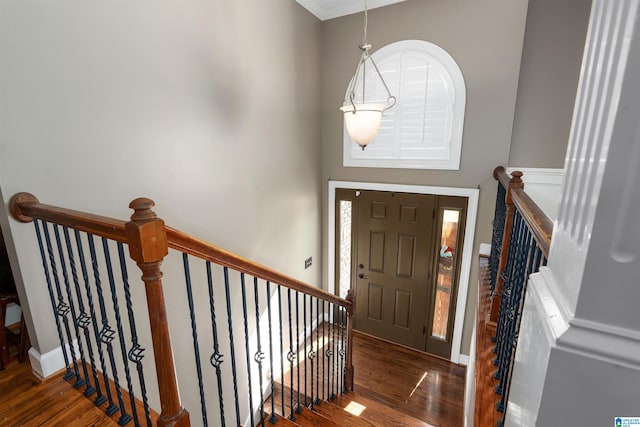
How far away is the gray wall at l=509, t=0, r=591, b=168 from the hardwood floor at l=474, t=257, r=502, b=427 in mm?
1844

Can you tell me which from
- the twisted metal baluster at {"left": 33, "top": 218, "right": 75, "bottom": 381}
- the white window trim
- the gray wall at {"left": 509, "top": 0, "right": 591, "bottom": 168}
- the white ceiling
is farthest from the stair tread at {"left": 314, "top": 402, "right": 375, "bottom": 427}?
the white ceiling

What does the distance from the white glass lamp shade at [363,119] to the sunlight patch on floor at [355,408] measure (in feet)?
7.57

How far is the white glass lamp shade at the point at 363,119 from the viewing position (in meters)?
2.06

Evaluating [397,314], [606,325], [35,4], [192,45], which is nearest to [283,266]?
[397,314]

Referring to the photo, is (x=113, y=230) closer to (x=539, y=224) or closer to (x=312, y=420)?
(x=539, y=224)

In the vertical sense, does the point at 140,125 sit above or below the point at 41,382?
above

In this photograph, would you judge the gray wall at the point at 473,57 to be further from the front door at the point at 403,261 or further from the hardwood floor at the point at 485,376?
the hardwood floor at the point at 485,376

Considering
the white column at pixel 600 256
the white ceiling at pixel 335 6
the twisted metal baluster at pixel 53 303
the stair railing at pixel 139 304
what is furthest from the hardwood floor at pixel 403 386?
the white ceiling at pixel 335 6

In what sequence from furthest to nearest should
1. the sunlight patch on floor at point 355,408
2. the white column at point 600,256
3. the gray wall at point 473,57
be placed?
the gray wall at point 473,57
the sunlight patch on floor at point 355,408
the white column at point 600,256

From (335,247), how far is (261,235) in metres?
1.49

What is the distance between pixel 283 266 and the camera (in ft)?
11.8

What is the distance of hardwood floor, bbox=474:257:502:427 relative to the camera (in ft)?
4.09

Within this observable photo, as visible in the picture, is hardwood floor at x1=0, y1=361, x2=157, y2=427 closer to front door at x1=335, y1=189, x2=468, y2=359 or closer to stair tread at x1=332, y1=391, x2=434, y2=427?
Result: stair tread at x1=332, y1=391, x2=434, y2=427

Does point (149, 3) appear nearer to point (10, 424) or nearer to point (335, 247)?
point (10, 424)
